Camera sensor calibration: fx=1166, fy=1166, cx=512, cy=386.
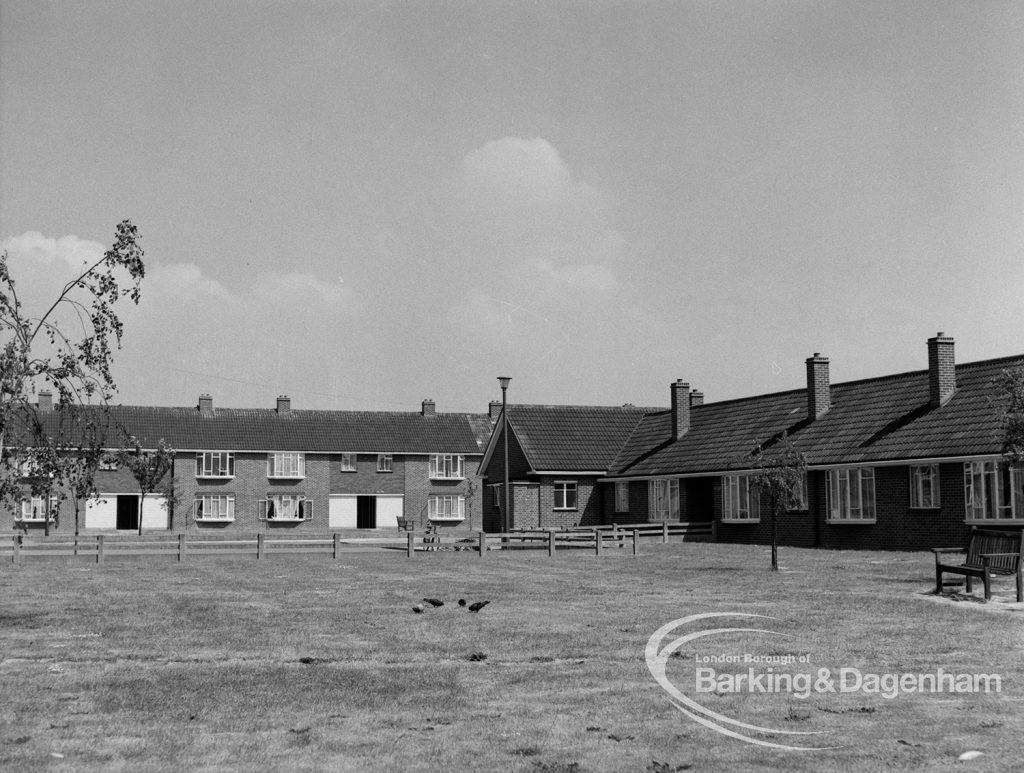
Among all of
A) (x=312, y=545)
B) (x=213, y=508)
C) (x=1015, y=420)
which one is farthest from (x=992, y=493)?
(x=213, y=508)

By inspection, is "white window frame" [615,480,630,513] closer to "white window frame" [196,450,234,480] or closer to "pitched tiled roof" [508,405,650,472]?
"pitched tiled roof" [508,405,650,472]

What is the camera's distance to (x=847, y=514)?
40.6m

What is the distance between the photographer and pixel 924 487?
37.6 meters

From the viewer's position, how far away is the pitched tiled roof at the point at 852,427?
36.9 metres

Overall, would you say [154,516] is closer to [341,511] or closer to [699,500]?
[341,511]

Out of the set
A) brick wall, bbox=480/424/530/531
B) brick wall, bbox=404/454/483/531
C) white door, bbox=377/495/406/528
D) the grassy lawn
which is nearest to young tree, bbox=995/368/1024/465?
the grassy lawn

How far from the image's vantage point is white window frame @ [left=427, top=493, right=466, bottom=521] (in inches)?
3078

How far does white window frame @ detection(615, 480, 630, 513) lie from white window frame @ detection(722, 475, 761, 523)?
7844mm

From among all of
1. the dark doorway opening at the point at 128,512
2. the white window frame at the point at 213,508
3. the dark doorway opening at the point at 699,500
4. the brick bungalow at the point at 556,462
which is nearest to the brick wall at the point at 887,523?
the dark doorway opening at the point at 699,500

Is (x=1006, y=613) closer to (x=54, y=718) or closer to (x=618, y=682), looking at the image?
Result: (x=618, y=682)

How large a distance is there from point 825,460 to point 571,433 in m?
19.1

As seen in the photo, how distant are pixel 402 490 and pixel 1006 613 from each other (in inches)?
2460

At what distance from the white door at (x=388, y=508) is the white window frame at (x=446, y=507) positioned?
1.94 meters

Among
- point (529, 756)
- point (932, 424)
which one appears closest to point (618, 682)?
point (529, 756)
